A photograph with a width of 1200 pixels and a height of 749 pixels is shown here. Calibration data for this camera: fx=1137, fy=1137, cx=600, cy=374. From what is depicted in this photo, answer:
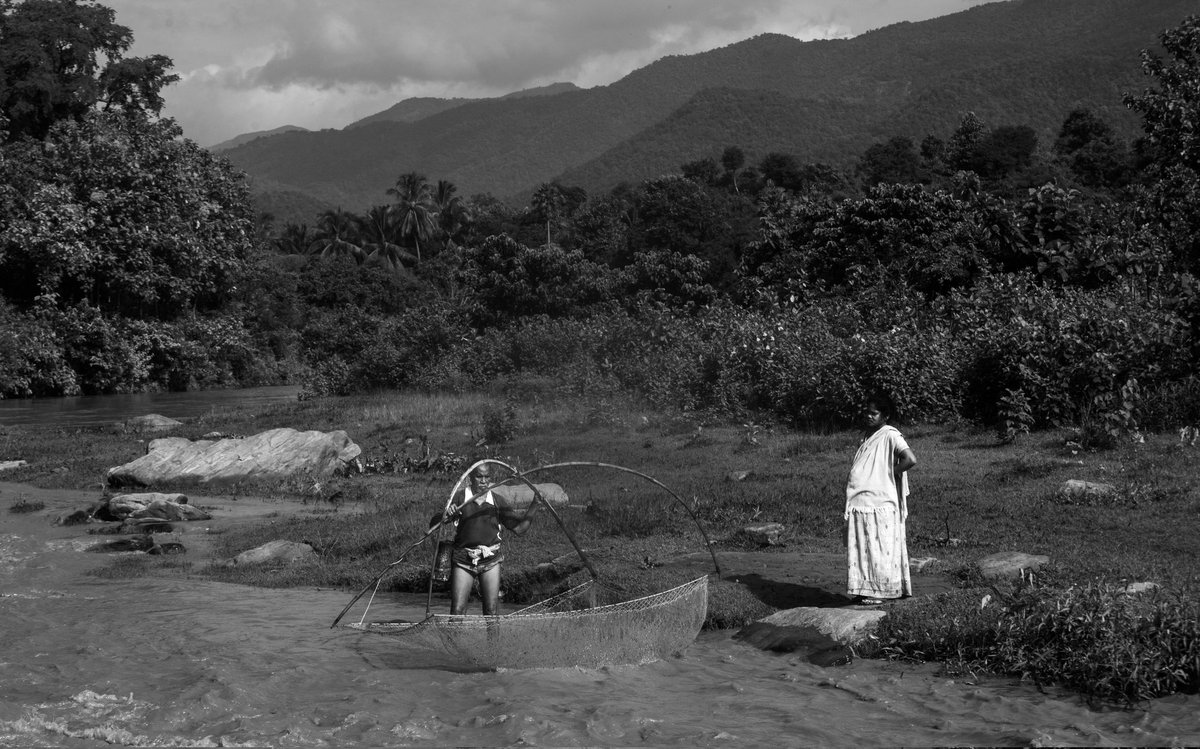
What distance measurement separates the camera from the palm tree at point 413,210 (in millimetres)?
93750

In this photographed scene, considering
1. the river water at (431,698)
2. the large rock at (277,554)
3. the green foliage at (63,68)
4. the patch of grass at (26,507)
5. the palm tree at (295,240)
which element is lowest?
the river water at (431,698)

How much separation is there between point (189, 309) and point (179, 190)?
677 centimetres

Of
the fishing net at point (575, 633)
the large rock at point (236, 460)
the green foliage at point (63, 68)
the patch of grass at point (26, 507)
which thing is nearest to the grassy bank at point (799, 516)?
the large rock at point (236, 460)

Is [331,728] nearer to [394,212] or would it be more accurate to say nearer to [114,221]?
[114,221]

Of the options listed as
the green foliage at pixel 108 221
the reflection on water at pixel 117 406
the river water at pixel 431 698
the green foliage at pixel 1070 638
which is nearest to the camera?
the green foliage at pixel 1070 638

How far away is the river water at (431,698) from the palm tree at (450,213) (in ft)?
281

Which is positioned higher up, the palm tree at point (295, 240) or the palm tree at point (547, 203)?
the palm tree at point (295, 240)

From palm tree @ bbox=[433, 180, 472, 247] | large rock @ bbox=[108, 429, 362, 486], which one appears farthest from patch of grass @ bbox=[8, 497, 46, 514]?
palm tree @ bbox=[433, 180, 472, 247]

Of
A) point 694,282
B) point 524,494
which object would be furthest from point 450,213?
point 524,494

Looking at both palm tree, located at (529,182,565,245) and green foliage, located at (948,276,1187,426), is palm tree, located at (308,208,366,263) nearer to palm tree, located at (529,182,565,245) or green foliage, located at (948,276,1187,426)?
palm tree, located at (529,182,565,245)

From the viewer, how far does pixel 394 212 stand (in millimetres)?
94688

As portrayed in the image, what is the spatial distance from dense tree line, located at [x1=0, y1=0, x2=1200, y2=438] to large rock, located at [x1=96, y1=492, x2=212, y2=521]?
1069 centimetres

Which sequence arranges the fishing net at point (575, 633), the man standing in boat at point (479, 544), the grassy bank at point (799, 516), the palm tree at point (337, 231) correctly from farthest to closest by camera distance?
the palm tree at point (337, 231) → the man standing in boat at point (479, 544) → the fishing net at point (575, 633) → the grassy bank at point (799, 516)

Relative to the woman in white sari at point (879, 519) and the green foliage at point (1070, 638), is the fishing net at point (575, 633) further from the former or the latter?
the green foliage at point (1070, 638)
